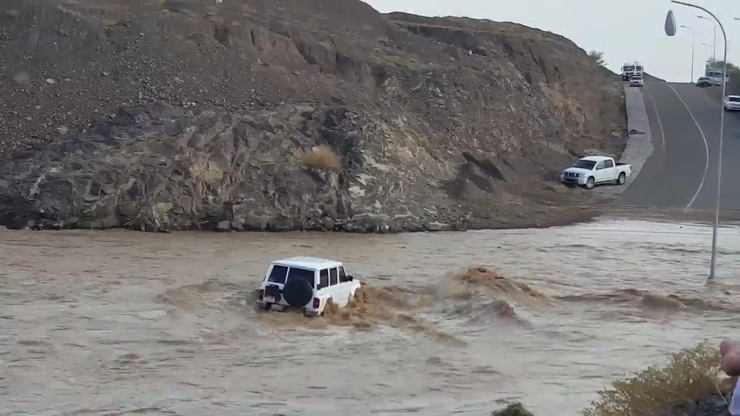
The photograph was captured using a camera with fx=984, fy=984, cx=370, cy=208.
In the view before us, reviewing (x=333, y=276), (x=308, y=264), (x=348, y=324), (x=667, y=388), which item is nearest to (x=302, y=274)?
(x=308, y=264)

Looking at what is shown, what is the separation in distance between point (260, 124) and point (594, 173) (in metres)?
15.4

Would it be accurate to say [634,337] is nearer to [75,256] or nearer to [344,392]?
[344,392]

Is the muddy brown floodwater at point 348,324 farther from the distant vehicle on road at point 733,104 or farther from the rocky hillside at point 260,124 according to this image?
the distant vehicle on road at point 733,104

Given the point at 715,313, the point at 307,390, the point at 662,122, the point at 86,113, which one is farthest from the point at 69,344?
the point at 662,122

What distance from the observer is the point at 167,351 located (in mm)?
18594

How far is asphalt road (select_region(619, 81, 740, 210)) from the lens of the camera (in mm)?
42156

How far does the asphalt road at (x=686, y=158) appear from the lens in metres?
42.2

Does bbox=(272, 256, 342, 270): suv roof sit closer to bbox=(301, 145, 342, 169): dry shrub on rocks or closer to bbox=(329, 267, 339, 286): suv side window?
bbox=(329, 267, 339, 286): suv side window

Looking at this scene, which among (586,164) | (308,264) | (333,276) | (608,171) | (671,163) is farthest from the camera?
(671,163)

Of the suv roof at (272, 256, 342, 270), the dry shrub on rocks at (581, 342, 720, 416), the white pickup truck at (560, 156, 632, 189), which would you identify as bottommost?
the suv roof at (272, 256, 342, 270)

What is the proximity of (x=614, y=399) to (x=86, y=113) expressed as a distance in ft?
110

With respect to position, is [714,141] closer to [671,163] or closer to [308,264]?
[671,163]

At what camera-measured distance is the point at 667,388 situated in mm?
9039

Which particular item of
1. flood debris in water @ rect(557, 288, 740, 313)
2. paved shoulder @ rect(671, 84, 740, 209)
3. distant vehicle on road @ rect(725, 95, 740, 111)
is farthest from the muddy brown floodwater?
distant vehicle on road @ rect(725, 95, 740, 111)
